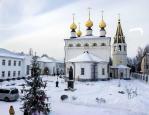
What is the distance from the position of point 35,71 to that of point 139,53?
298 ft

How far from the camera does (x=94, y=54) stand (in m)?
50.2

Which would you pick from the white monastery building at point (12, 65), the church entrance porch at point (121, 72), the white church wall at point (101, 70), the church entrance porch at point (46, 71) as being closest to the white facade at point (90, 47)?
the white church wall at point (101, 70)

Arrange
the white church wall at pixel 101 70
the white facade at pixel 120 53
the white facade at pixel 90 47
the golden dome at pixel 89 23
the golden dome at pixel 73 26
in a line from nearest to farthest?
the white church wall at pixel 101 70, the white facade at pixel 90 47, the golden dome at pixel 89 23, the golden dome at pixel 73 26, the white facade at pixel 120 53

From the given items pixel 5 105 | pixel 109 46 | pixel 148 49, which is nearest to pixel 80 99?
pixel 5 105

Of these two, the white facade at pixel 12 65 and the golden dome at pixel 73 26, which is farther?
the golden dome at pixel 73 26

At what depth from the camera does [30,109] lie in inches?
671

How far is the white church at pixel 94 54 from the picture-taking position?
4469 cm

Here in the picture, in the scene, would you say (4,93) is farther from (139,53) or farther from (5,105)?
(139,53)

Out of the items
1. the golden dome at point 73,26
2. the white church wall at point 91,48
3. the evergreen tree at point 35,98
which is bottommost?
the evergreen tree at point 35,98

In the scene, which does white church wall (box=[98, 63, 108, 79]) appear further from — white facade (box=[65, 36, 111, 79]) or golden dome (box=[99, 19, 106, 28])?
golden dome (box=[99, 19, 106, 28])

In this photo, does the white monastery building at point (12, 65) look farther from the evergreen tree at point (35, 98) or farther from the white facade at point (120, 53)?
the evergreen tree at point (35, 98)

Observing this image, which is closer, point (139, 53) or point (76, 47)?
point (76, 47)

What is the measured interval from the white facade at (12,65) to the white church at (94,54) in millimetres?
9677

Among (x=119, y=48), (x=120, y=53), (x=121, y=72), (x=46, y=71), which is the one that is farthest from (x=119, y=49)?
(x=46, y=71)
